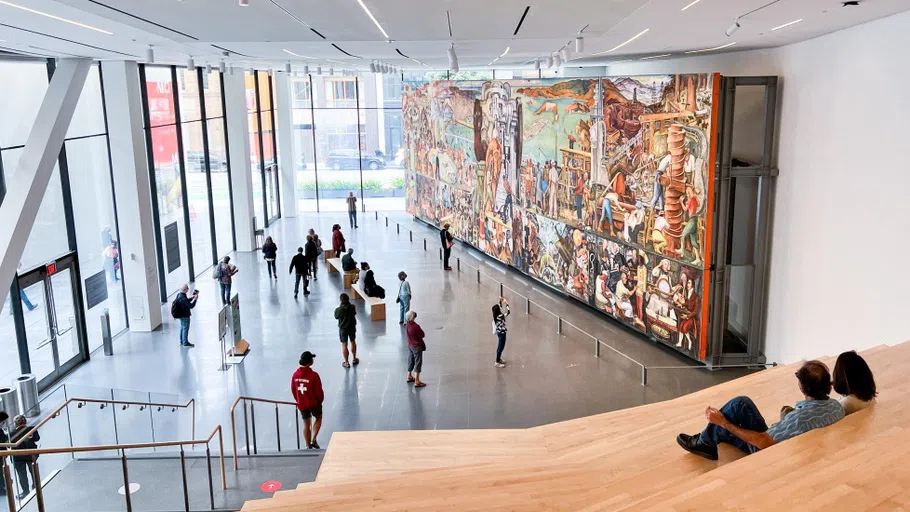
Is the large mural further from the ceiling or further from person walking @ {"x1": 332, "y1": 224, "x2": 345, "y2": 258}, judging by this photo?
person walking @ {"x1": 332, "y1": 224, "x2": 345, "y2": 258}

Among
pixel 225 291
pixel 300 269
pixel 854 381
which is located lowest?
pixel 225 291

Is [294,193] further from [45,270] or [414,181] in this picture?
[45,270]

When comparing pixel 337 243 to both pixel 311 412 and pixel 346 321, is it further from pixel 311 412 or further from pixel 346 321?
pixel 311 412

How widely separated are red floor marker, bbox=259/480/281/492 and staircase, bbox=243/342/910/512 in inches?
23.7

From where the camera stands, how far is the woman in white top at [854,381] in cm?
617

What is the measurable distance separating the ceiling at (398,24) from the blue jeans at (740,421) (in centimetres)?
423

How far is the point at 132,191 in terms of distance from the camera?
1644 cm

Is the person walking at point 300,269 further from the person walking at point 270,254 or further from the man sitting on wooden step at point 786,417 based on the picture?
the man sitting on wooden step at point 786,417

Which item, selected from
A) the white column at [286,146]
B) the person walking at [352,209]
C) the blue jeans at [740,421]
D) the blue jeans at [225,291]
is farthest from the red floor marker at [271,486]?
the white column at [286,146]

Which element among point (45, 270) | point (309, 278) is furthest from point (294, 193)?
point (45, 270)

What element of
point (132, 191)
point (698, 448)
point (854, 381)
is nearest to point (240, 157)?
point (132, 191)

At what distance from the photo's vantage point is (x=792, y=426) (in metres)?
6.08

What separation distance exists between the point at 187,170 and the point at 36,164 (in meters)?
8.62

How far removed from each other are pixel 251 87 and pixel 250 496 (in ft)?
73.9
